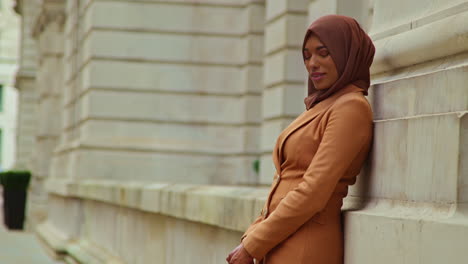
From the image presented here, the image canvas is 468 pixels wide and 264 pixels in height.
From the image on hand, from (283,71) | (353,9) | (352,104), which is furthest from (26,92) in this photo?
(352,104)

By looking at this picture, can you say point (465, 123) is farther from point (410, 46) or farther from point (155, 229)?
point (155, 229)

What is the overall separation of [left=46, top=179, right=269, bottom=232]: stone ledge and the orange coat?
3.73ft

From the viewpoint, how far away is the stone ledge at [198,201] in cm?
573

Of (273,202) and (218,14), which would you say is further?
(218,14)

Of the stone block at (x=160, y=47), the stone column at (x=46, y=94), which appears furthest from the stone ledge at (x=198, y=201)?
the stone column at (x=46, y=94)

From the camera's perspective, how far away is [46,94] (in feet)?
84.7

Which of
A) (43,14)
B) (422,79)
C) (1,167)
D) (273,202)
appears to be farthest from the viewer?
(1,167)

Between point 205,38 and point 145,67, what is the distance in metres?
1.20

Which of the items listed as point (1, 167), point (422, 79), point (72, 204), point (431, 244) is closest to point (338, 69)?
point (422, 79)

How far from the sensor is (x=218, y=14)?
1664cm

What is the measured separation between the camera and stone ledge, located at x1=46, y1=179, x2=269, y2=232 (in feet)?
18.8

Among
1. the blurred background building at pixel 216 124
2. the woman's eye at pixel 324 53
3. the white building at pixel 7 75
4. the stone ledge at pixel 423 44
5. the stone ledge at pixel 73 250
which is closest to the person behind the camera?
the blurred background building at pixel 216 124

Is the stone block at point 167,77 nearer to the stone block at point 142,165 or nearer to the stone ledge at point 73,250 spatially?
the stone block at point 142,165

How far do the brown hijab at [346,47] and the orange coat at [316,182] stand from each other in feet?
0.18
